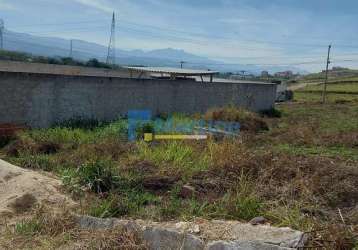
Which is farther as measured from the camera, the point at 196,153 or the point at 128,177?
the point at 196,153

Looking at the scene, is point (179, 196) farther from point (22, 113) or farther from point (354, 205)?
point (22, 113)

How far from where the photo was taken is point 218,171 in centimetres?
634

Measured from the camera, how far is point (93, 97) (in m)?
13.1

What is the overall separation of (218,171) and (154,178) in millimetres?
947

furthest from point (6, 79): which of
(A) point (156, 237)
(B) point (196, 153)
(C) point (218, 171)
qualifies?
(A) point (156, 237)

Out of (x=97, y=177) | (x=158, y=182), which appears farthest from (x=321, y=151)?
(x=97, y=177)

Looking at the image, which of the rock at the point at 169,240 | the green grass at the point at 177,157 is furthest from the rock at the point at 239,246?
the green grass at the point at 177,157

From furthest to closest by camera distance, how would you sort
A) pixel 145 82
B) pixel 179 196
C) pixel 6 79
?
pixel 145 82 < pixel 6 79 < pixel 179 196

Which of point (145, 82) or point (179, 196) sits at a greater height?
point (145, 82)

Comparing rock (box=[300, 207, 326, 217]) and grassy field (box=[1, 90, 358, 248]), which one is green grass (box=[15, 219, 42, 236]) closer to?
grassy field (box=[1, 90, 358, 248])

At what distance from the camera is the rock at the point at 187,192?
5496 mm

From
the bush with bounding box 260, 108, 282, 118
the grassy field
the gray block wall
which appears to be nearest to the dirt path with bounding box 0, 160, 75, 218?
the grassy field

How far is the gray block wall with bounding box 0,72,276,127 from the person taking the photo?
10.8m

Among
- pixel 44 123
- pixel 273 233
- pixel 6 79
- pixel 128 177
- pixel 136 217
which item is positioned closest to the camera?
pixel 273 233
